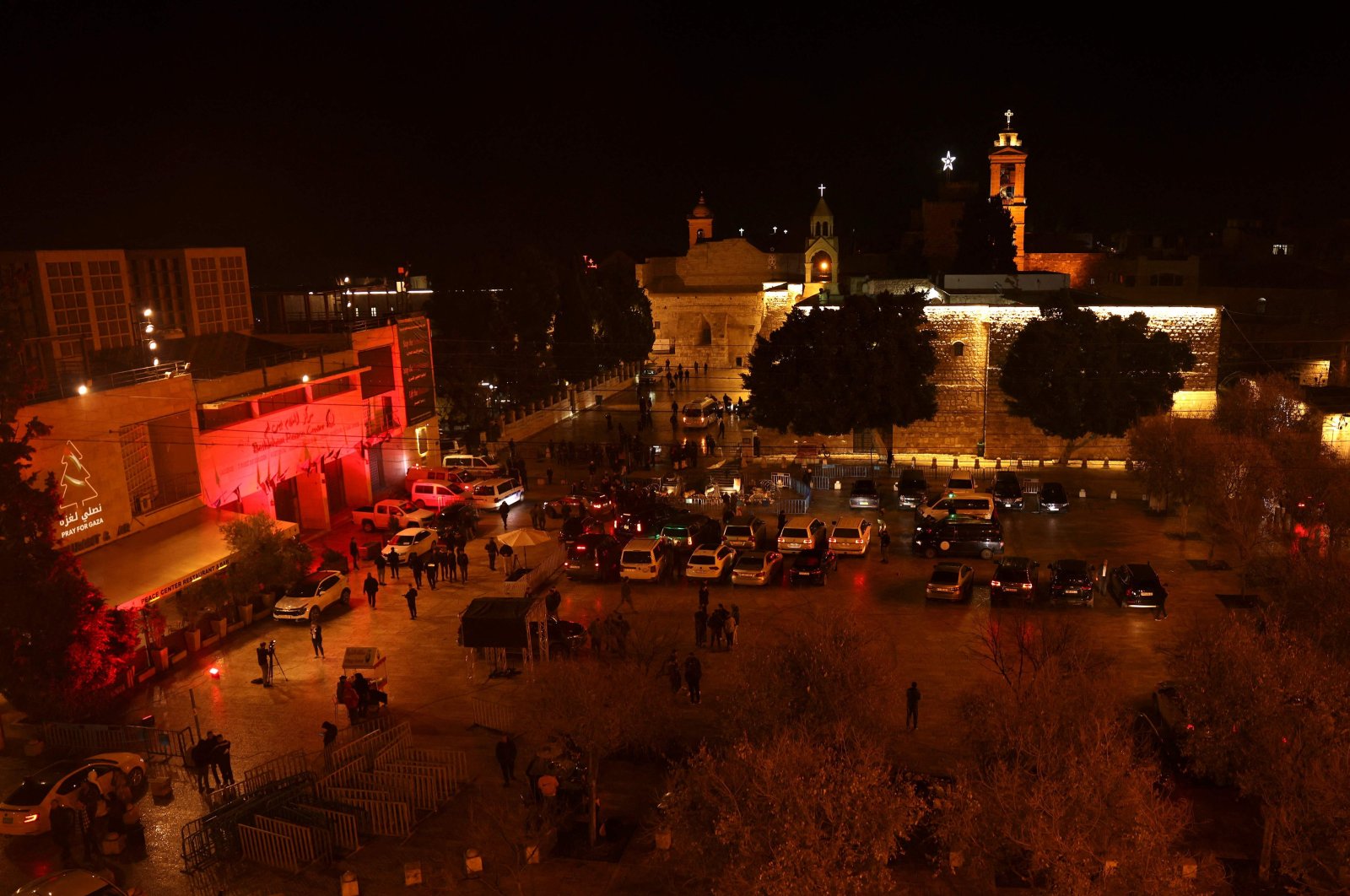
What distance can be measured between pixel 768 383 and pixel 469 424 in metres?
11.6

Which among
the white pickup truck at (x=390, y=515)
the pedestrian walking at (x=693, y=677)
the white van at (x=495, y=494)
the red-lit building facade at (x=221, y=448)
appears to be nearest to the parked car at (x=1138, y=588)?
the pedestrian walking at (x=693, y=677)

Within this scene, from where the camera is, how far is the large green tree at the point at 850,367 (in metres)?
34.3

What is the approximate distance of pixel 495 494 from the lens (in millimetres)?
28641

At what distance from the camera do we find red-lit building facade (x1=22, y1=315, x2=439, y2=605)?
59.3ft

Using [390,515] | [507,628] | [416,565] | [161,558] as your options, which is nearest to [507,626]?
[507,628]

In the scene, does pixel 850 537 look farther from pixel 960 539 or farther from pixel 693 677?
pixel 693 677

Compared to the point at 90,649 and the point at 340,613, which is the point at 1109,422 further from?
the point at 90,649

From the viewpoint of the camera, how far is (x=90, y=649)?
15.0m

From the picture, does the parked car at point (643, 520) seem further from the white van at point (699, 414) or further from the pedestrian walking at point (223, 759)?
the white van at point (699, 414)

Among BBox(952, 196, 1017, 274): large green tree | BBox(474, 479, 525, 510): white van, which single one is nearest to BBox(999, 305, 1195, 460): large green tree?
BBox(952, 196, 1017, 274): large green tree

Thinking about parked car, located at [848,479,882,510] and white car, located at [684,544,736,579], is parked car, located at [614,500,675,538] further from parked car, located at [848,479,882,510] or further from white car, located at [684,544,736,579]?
parked car, located at [848,479,882,510]

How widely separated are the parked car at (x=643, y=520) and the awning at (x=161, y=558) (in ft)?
25.6

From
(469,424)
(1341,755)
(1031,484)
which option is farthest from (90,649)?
(1031,484)

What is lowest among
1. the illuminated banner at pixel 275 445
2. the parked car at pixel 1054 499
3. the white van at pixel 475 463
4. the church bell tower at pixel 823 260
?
the parked car at pixel 1054 499
